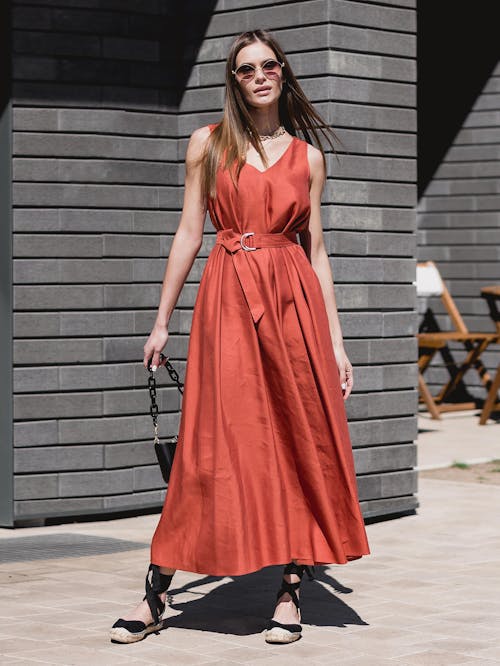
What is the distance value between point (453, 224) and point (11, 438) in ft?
22.5

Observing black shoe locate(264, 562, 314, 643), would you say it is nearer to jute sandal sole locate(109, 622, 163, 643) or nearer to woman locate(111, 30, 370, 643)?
woman locate(111, 30, 370, 643)

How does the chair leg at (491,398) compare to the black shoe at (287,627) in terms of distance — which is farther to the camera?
the chair leg at (491,398)

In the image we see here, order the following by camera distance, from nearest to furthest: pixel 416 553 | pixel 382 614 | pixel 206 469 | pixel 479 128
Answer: pixel 206 469 < pixel 382 614 < pixel 416 553 < pixel 479 128

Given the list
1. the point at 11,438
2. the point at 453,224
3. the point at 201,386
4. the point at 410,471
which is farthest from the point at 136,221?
the point at 453,224

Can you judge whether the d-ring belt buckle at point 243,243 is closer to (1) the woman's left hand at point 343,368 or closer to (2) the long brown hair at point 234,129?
(2) the long brown hair at point 234,129

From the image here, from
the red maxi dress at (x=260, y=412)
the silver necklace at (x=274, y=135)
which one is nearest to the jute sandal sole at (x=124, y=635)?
the red maxi dress at (x=260, y=412)

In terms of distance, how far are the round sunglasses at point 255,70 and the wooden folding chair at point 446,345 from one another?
273 inches

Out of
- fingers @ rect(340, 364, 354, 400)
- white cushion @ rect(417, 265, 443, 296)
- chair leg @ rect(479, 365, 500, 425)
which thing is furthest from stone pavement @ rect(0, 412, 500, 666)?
white cushion @ rect(417, 265, 443, 296)

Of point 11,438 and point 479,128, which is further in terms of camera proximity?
point 479,128

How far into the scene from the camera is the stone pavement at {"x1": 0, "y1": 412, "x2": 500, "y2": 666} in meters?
4.74

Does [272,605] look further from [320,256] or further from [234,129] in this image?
[234,129]

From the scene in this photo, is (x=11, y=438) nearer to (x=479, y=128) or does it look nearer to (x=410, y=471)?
(x=410, y=471)

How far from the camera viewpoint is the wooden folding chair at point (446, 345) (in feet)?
39.8

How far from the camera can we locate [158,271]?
7.43 metres
